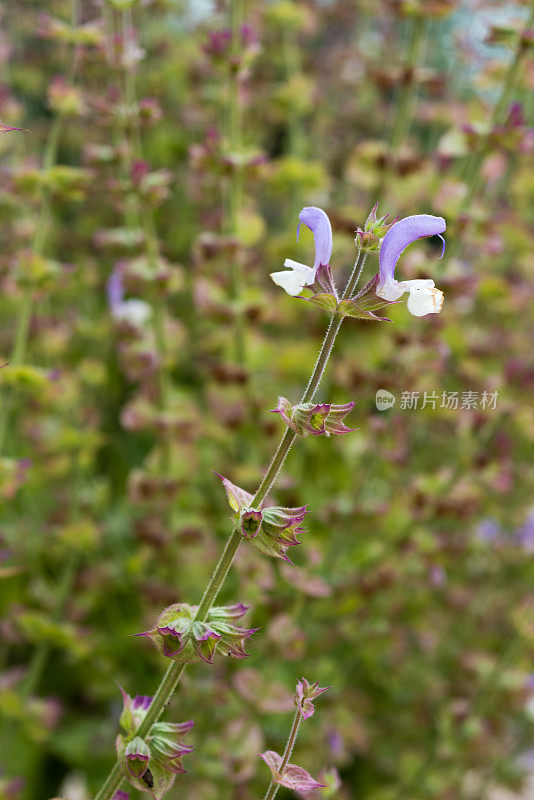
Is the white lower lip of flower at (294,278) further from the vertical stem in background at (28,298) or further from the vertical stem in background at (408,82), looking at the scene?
the vertical stem in background at (408,82)

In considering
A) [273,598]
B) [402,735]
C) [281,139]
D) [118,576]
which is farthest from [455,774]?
[281,139]

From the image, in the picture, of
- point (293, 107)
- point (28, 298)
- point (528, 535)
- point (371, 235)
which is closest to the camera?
point (371, 235)

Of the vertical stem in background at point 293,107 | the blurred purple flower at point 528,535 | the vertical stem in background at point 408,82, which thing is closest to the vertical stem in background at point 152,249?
the vertical stem in background at point 408,82

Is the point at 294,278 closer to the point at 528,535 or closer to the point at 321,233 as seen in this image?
the point at 321,233

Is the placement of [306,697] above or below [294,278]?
below

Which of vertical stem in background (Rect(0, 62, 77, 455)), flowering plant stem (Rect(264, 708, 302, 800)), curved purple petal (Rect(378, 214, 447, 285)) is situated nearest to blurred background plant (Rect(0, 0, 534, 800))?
vertical stem in background (Rect(0, 62, 77, 455))

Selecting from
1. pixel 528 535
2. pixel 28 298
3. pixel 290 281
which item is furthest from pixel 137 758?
pixel 528 535

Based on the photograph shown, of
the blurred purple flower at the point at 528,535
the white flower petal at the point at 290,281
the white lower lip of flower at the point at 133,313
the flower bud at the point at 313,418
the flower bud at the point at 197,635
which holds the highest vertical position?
the white flower petal at the point at 290,281
